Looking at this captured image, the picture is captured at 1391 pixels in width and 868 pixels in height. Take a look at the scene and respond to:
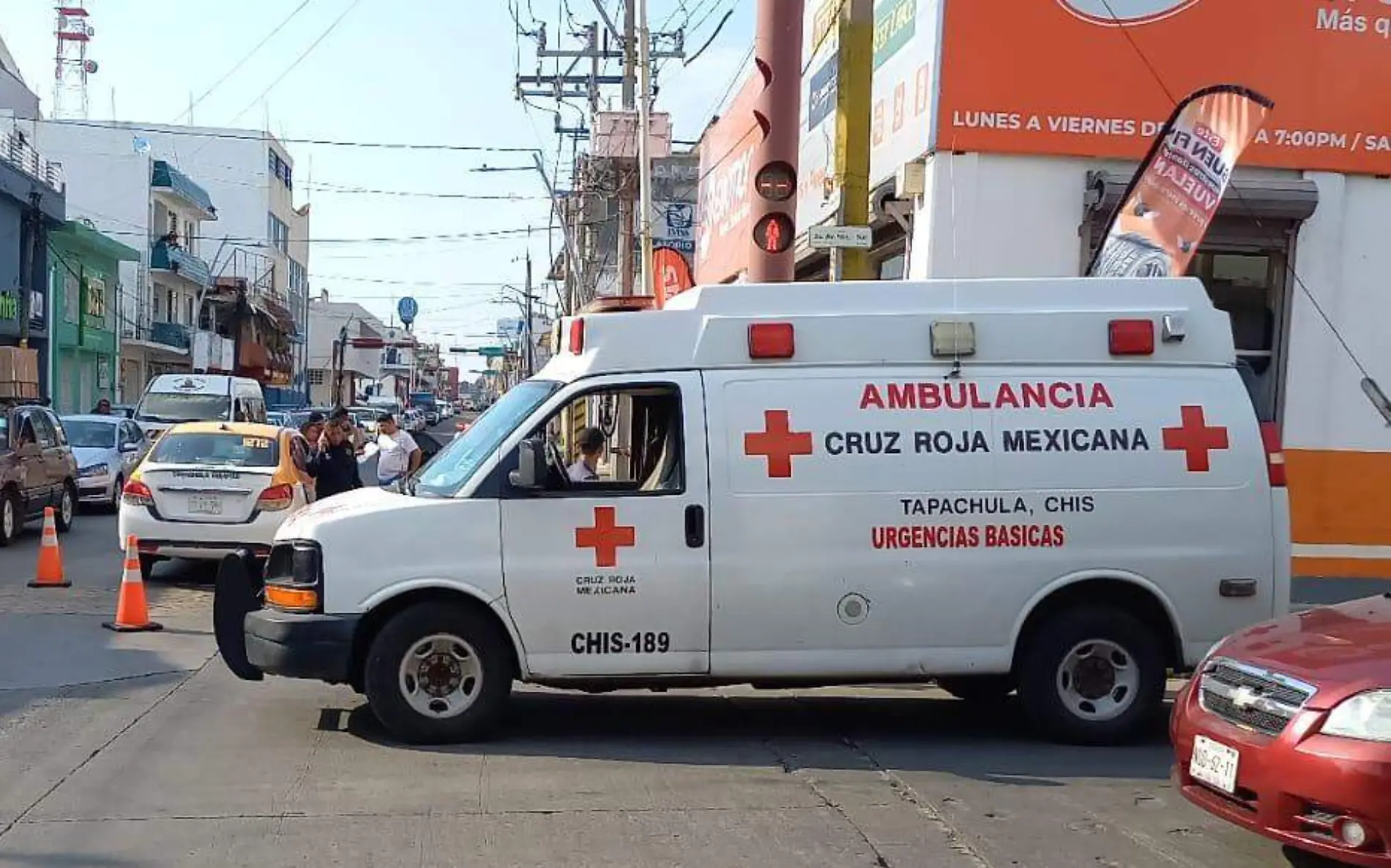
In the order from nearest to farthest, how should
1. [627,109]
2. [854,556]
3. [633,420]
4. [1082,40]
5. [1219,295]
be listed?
[854,556]
[633,420]
[1082,40]
[1219,295]
[627,109]

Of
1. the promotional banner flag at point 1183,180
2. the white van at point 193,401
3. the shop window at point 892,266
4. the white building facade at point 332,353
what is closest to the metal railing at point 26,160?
the white van at point 193,401

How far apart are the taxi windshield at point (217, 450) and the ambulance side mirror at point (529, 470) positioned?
6.74 meters

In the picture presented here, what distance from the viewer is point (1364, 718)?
5031 millimetres

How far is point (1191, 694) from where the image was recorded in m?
5.93

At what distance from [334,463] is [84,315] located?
3462cm

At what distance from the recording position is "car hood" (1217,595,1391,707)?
5176 millimetres

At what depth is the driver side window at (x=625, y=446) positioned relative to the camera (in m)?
7.53

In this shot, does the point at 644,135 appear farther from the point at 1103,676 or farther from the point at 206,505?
the point at 1103,676

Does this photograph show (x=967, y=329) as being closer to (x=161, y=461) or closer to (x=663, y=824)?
(x=663, y=824)

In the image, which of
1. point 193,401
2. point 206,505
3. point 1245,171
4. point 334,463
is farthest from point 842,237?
point 193,401

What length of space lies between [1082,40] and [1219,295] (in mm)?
2925

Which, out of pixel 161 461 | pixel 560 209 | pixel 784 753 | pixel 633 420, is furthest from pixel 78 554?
pixel 560 209

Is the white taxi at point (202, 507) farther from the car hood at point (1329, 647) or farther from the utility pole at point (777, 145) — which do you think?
the car hood at point (1329, 647)

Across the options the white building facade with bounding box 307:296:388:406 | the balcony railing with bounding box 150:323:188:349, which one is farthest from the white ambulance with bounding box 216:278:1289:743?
the white building facade with bounding box 307:296:388:406
